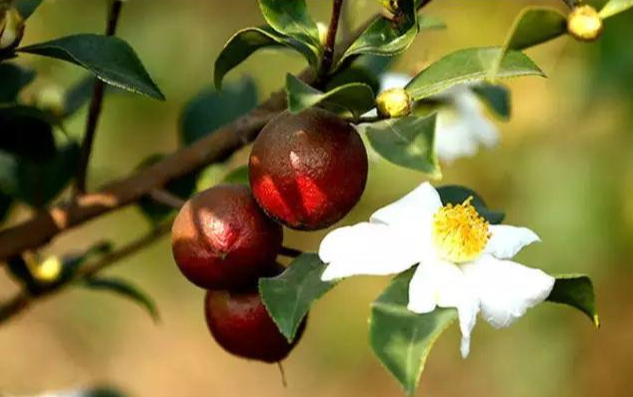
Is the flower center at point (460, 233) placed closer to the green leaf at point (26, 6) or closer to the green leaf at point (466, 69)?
the green leaf at point (466, 69)

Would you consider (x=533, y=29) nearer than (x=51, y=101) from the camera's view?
Yes

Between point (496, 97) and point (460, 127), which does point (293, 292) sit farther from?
Result: point (460, 127)

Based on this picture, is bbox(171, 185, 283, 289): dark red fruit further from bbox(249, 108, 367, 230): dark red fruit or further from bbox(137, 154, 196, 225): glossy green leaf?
bbox(137, 154, 196, 225): glossy green leaf

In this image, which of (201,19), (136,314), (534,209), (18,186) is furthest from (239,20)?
(18,186)

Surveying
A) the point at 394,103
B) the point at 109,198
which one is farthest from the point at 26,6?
the point at 394,103

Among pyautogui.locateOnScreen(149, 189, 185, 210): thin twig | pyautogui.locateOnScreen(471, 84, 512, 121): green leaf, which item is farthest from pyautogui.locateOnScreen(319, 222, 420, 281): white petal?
pyautogui.locateOnScreen(471, 84, 512, 121): green leaf

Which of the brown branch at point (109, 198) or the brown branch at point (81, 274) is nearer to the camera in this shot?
the brown branch at point (109, 198)

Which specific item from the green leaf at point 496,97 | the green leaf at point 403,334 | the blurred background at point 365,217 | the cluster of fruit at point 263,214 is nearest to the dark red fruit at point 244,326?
the cluster of fruit at point 263,214

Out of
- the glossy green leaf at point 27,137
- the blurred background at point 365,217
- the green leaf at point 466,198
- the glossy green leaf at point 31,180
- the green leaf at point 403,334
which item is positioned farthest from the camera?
the blurred background at point 365,217
